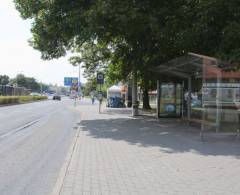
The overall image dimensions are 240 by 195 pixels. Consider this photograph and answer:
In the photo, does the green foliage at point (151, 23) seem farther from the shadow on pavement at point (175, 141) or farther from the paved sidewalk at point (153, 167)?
the paved sidewalk at point (153, 167)

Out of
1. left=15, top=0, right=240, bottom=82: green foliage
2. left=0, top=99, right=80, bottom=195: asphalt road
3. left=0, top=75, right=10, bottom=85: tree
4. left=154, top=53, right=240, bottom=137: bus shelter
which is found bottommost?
left=0, top=99, right=80, bottom=195: asphalt road

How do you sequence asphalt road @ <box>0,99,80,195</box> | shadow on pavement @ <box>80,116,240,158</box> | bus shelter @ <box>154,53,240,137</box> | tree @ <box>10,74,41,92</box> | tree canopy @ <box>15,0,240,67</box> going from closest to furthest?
asphalt road @ <box>0,99,80,195</box> < shadow on pavement @ <box>80,116,240,158</box> < bus shelter @ <box>154,53,240,137</box> < tree canopy @ <box>15,0,240,67</box> < tree @ <box>10,74,41,92</box>

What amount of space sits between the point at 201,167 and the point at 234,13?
33.0 feet

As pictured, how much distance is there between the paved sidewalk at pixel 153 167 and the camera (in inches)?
290

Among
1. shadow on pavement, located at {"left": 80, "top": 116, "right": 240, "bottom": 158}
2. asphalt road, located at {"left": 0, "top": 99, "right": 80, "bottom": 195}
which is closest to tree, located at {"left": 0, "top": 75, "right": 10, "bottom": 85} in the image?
Answer: shadow on pavement, located at {"left": 80, "top": 116, "right": 240, "bottom": 158}

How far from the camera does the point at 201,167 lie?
9430 millimetres

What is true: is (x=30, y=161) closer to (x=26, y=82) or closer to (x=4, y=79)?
(x=4, y=79)

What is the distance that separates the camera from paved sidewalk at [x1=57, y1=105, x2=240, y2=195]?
736 cm

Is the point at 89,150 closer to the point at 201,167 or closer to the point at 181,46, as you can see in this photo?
the point at 201,167

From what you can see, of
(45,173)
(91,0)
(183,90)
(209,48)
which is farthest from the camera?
(183,90)

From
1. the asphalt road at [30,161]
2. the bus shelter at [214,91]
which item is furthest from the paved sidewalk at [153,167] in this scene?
the bus shelter at [214,91]

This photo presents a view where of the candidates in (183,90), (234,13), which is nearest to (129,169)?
(234,13)

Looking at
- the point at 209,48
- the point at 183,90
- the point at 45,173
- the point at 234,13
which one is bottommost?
the point at 45,173

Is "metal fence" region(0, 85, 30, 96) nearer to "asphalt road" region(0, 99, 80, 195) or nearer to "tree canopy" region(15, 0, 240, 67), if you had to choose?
"tree canopy" region(15, 0, 240, 67)
